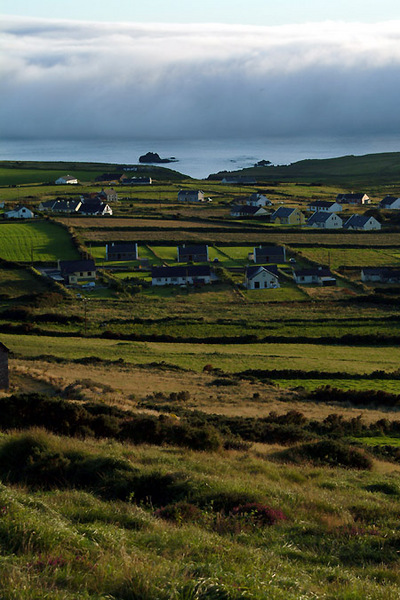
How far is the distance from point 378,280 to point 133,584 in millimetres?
57606

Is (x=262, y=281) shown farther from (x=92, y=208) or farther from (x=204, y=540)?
(x=204, y=540)

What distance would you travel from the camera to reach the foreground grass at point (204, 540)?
664cm

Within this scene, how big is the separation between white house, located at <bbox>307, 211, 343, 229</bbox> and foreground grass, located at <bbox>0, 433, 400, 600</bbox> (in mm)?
82698

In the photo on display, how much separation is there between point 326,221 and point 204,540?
8912 cm

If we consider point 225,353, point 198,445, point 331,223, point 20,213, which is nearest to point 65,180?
point 20,213

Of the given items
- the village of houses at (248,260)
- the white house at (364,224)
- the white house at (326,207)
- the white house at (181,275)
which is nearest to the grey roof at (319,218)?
the village of houses at (248,260)

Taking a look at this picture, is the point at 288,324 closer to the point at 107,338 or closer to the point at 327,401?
the point at 107,338

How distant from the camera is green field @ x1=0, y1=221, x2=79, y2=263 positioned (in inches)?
2726

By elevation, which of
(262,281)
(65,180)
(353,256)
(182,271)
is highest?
(65,180)

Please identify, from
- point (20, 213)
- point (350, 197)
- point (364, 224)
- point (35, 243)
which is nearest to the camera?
point (35, 243)

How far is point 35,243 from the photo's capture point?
7631cm

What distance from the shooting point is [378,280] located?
61031 millimetres

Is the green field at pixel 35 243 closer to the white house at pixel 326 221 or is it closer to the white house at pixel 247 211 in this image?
the white house at pixel 247 211

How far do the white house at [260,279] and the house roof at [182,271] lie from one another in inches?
171
